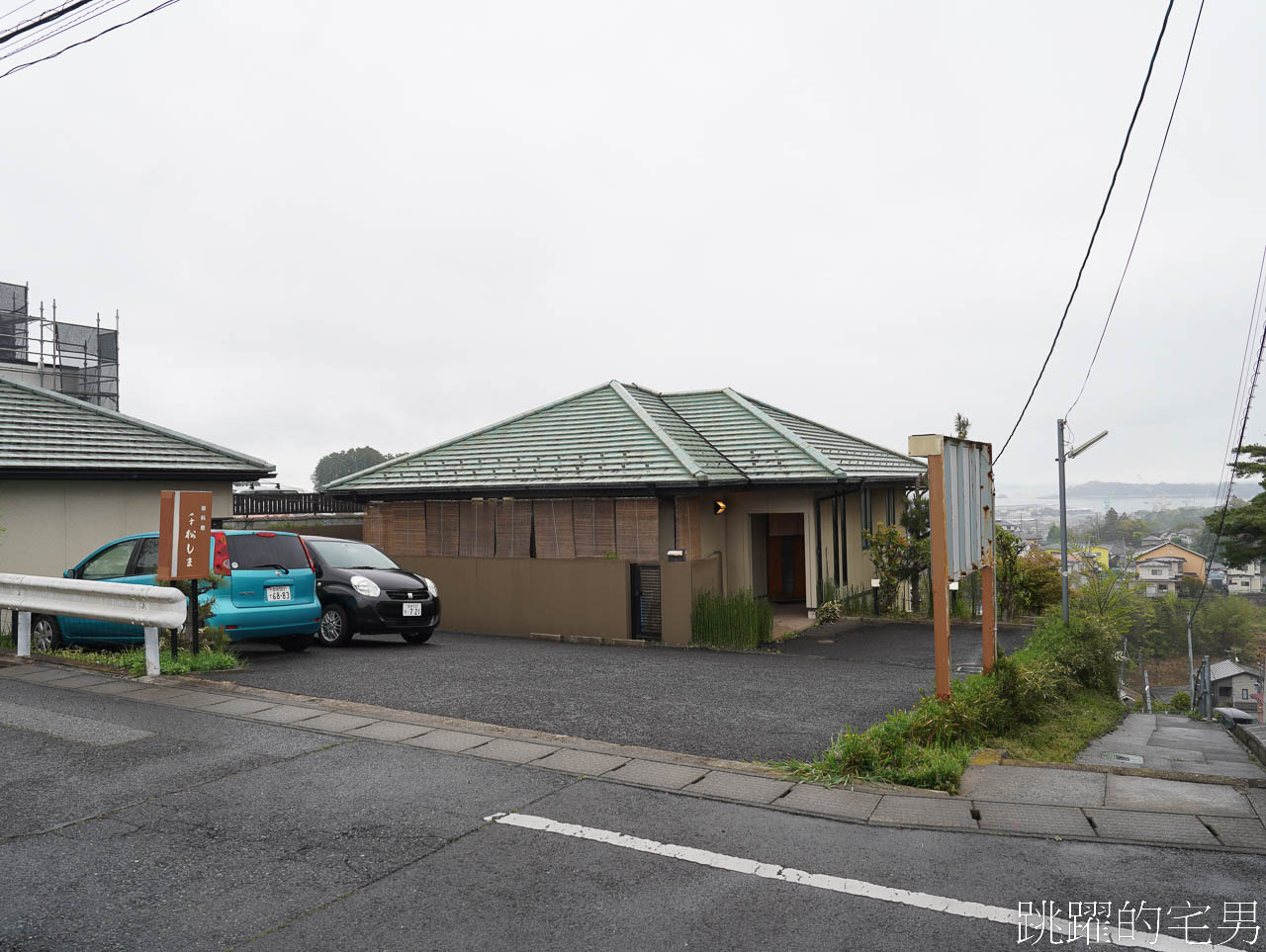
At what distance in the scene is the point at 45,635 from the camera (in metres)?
11.4

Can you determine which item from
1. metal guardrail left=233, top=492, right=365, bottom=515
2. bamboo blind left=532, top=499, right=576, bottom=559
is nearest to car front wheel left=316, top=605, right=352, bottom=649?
bamboo blind left=532, top=499, right=576, bottom=559

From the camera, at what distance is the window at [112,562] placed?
11117 mm

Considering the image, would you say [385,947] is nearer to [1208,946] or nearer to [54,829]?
[54,829]

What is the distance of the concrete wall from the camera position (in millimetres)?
14719

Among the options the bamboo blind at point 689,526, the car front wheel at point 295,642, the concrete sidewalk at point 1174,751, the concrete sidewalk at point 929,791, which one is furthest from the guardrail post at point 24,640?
the concrete sidewalk at point 1174,751

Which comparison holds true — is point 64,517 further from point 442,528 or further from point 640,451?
point 640,451

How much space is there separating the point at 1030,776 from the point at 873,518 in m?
14.4

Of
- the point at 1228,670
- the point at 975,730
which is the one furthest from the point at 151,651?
the point at 1228,670

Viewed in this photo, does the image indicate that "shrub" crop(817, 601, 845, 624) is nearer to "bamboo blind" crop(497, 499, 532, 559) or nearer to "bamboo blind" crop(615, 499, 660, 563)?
"bamboo blind" crop(615, 499, 660, 563)

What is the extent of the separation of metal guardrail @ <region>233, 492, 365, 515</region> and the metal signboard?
13.9 meters

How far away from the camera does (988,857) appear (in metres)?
4.41

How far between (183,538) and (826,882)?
7924mm

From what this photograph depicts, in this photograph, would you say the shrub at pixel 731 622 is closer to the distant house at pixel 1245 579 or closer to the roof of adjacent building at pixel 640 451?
the roof of adjacent building at pixel 640 451

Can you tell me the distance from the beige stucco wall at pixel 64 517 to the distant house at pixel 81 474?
1cm
